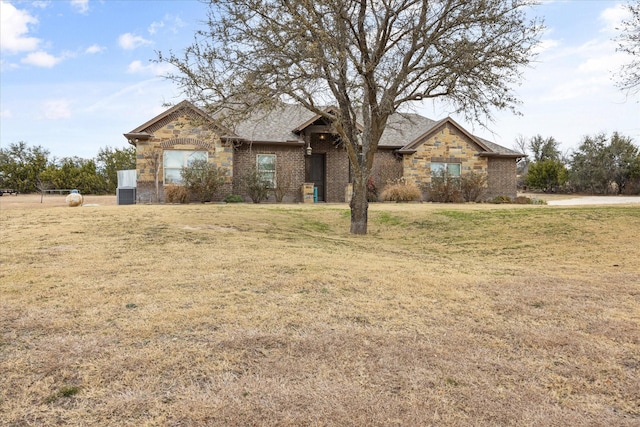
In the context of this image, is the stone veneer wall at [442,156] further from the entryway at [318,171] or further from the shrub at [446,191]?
the entryway at [318,171]

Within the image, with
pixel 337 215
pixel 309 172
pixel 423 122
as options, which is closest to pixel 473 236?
pixel 337 215

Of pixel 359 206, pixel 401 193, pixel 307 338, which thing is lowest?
pixel 307 338

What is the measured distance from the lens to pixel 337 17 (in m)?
9.07

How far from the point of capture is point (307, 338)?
137 inches

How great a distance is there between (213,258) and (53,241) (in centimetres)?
336

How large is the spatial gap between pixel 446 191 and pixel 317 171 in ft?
22.1

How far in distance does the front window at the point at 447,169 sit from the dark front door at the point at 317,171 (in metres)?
5.99

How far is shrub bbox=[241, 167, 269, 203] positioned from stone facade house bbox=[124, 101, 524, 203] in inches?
20.0

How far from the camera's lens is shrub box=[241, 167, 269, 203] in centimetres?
1959

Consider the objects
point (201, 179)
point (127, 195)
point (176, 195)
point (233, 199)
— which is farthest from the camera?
point (127, 195)

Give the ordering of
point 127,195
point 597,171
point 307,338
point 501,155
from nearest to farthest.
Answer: point 307,338 < point 127,195 < point 501,155 < point 597,171

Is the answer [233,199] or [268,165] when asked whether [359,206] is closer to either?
[233,199]

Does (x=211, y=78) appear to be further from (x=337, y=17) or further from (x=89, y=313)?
(x=89, y=313)

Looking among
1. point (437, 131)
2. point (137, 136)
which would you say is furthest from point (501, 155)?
point (137, 136)
